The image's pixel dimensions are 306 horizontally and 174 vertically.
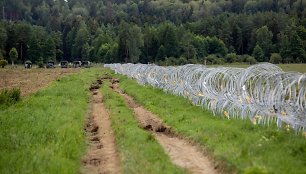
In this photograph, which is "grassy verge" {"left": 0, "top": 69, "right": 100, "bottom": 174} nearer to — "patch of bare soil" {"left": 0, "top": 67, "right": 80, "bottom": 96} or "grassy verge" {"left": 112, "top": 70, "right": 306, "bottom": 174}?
"grassy verge" {"left": 112, "top": 70, "right": 306, "bottom": 174}

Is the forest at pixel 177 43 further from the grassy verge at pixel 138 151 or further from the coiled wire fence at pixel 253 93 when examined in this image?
the grassy verge at pixel 138 151

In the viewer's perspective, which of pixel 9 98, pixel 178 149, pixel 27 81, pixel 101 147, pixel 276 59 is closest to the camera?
pixel 178 149

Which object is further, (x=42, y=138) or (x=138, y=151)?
(x=42, y=138)

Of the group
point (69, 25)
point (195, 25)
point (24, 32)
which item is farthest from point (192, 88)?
point (69, 25)

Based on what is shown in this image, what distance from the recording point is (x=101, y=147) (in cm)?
1312

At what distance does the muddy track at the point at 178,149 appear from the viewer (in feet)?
34.6

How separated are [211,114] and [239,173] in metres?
7.69

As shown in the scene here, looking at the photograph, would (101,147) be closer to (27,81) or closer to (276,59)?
(27,81)

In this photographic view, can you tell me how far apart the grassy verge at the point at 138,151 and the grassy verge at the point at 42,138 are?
4.09ft

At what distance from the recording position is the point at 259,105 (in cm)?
1370

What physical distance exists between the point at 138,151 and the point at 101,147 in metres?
2.07

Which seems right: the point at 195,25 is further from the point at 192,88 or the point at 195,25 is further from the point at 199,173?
the point at 199,173

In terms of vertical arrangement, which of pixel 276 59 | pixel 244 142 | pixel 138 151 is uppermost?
pixel 276 59

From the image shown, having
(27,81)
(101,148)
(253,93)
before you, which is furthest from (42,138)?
(27,81)
